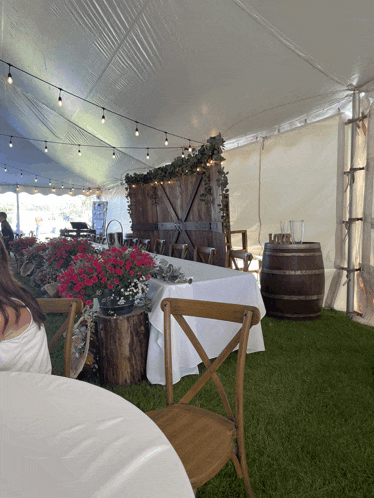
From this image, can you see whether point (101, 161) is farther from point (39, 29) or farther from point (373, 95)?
point (373, 95)

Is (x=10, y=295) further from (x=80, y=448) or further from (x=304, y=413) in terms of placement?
(x=304, y=413)

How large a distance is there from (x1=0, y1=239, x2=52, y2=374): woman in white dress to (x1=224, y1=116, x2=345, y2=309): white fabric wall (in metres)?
3.88

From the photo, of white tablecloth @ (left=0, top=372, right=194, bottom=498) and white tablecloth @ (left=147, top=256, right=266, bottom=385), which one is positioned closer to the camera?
white tablecloth @ (left=0, top=372, right=194, bottom=498)

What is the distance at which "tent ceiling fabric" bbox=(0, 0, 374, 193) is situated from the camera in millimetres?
3048

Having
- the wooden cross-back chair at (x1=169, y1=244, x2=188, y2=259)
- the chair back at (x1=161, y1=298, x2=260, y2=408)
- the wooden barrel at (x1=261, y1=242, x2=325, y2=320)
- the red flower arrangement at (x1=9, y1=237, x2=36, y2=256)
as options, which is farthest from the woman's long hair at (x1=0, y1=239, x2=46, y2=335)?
the red flower arrangement at (x1=9, y1=237, x2=36, y2=256)

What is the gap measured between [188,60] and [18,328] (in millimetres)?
4083

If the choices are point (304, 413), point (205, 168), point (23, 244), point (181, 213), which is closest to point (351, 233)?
point (205, 168)

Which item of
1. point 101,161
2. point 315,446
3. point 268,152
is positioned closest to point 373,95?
point 268,152

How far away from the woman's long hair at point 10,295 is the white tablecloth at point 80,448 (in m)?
0.30

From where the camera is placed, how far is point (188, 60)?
4.19m

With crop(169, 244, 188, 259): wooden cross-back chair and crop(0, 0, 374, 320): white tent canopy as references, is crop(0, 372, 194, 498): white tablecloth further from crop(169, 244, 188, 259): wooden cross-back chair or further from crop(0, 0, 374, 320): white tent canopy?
crop(169, 244, 188, 259): wooden cross-back chair

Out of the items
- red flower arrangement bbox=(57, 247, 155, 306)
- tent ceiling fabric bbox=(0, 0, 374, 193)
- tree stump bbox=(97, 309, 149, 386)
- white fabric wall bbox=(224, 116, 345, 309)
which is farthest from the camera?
white fabric wall bbox=(224, 116, 345, 309)

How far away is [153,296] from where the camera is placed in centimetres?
250

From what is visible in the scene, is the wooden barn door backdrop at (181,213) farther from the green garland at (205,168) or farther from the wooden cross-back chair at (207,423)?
the wooden cross-back chair at (207,423)
